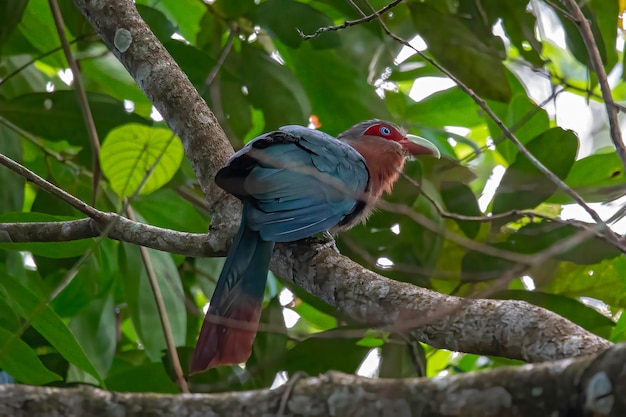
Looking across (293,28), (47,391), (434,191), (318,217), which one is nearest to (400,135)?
(434,191)

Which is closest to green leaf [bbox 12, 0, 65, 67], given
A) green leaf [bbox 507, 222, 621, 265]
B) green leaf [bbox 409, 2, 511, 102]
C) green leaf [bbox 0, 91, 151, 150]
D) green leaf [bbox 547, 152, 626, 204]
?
green leaf [bbox 0, 91, 151, 150]

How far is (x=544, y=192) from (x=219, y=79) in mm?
1415

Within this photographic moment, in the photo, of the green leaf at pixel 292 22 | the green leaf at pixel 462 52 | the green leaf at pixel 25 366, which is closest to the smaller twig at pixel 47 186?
the green leaf at pixel 25 366

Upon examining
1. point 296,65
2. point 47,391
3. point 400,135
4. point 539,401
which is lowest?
point 539,401

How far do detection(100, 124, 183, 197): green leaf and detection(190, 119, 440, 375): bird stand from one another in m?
0.26

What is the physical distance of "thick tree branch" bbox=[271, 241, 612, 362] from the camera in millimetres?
1726

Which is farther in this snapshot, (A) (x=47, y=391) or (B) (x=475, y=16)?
(B) (x=475, y=16)

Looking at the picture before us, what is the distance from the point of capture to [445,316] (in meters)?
1.89

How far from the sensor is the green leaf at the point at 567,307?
2.72 m

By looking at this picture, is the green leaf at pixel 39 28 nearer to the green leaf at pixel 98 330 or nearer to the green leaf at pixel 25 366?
the green leaf at pixel 98 330

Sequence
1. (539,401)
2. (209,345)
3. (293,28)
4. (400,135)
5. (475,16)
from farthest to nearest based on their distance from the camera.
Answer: (400,135), (475,16), (293,28), (209,345), (539,401)

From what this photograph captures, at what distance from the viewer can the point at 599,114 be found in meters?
2.78

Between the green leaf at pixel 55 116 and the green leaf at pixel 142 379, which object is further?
the green leaf at pixel 55 116

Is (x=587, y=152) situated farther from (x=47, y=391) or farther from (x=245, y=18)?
(x=47, y=391)
